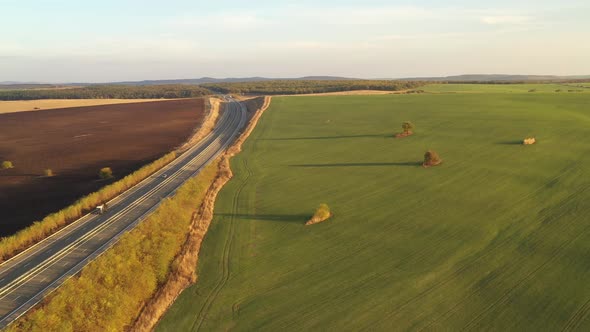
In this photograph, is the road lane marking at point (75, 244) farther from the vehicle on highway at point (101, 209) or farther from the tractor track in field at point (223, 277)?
the tractor track in field at point (223, 277)

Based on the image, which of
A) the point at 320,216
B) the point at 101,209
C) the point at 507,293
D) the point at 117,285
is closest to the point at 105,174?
the point at 101,209

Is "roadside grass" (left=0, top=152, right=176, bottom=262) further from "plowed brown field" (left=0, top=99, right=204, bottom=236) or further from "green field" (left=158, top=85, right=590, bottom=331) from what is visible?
"green field" (left=158, top=85, right=590, bottom=331)

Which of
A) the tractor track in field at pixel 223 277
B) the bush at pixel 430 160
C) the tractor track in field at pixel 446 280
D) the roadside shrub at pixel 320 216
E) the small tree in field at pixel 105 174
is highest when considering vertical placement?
the bush at pixel 430 160

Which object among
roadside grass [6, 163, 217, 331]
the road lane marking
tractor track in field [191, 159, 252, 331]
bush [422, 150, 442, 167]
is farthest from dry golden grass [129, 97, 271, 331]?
bush [422, 150, 442, 167]

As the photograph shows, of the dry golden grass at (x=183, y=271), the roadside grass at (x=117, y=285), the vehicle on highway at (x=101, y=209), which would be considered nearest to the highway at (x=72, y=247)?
the vehicle on highway at (x=101, y=209)

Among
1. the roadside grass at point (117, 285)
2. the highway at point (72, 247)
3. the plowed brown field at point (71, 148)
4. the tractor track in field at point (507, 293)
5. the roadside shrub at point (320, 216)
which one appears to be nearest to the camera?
the tractor track in field at point (507, 293)

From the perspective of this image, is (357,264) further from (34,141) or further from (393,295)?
(34,141)
